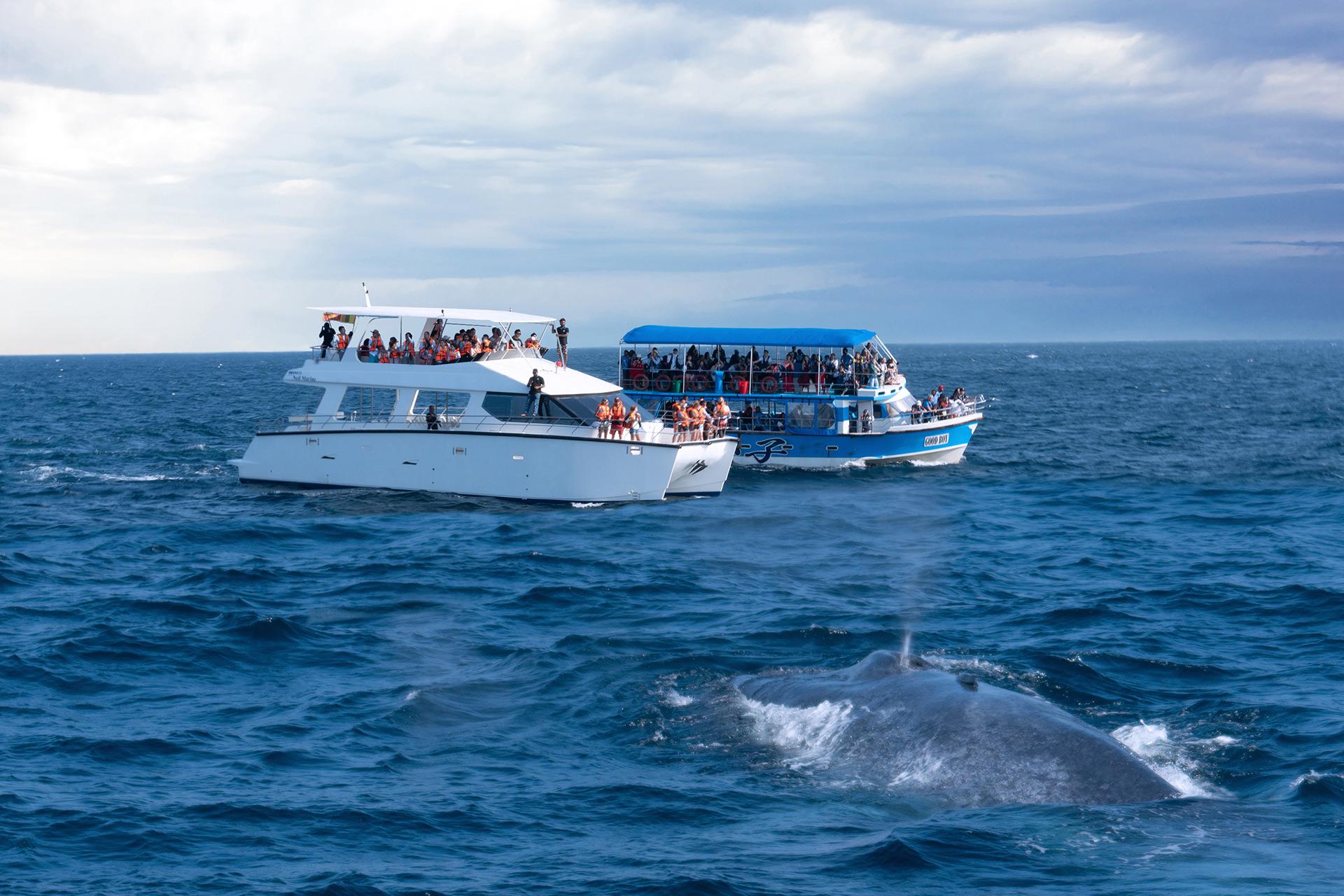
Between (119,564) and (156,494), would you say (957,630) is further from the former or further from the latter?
(156,494)

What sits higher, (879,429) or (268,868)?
(879,429)

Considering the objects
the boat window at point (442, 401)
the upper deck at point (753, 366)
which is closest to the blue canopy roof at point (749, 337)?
→ the upper deck at point (753, 366)

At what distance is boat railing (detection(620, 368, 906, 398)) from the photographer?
46.2 metres

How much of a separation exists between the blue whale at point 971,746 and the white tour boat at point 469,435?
798 inches

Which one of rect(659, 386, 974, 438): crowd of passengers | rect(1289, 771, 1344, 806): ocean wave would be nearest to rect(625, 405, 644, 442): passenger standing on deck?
rect(659, 386, 974, 438): crowd of passengers

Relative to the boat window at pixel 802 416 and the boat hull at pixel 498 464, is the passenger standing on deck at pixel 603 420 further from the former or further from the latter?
the boat window at pixel 802 416

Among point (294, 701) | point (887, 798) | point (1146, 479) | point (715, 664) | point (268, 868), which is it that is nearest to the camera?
point (268, 868)

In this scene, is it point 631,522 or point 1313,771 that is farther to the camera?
point 631,522

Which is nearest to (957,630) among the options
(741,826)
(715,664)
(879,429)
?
(715,664)

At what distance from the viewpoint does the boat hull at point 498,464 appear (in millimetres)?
35688

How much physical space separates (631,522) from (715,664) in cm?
1450

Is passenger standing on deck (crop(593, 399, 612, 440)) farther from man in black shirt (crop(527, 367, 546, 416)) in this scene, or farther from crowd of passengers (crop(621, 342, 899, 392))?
crowd of passengers (crop(621, 342, 899, 392))

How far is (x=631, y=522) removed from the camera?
1319 inches

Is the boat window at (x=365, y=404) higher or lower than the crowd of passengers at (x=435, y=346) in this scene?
lower
